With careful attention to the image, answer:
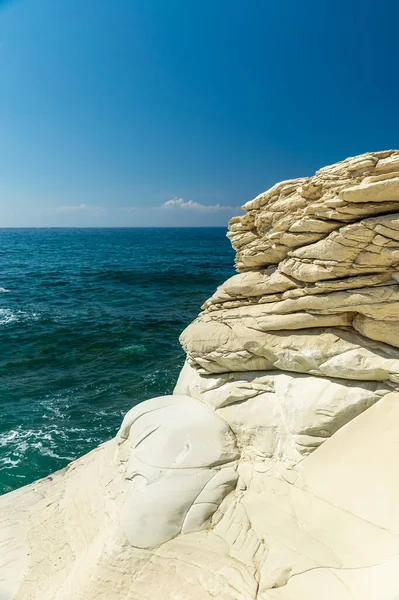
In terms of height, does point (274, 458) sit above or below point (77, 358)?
above

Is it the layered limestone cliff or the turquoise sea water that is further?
the turquoise sea water

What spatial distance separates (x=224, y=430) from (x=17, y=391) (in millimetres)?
14223

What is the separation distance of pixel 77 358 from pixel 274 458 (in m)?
17.5

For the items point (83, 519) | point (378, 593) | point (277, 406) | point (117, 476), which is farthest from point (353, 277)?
point (83, 519)

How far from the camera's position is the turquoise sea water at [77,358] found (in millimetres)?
14984

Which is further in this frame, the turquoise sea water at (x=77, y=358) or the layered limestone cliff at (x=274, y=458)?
the turquoise sea water at (x=77, y=358)

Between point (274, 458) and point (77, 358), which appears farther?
point (77, 358)

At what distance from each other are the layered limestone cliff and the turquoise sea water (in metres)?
4.67

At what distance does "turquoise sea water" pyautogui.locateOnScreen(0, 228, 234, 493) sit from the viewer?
14984mm

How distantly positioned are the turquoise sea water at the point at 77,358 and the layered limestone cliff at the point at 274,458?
184 inches

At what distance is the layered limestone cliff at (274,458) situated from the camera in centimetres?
646

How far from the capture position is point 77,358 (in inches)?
897

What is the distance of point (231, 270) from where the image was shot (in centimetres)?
5597

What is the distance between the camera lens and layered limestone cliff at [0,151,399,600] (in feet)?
21.2
